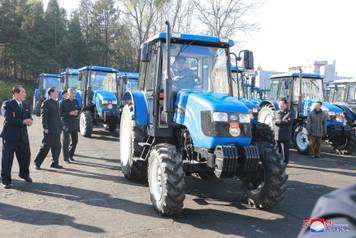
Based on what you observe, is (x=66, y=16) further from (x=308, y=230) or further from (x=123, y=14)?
(x=308, y=230)

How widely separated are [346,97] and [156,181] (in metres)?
10.6

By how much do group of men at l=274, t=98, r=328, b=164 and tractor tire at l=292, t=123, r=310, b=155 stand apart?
0.32 m

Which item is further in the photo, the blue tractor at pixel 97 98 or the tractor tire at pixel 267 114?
the blue tractor at pixel 97 98

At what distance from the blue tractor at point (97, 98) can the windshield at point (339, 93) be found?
8167 mm

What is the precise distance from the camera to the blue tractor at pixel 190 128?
16.1ft

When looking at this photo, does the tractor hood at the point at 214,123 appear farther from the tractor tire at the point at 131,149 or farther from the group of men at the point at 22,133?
the group of men at the point at 22,133

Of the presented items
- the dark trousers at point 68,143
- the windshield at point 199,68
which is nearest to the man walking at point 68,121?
the dark trousers at point 68,143

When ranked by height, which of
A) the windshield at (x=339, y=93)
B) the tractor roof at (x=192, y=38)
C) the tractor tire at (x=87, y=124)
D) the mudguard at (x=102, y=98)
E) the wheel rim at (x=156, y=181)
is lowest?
the wheel rim at (x=156, y=181)

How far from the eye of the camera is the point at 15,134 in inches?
256

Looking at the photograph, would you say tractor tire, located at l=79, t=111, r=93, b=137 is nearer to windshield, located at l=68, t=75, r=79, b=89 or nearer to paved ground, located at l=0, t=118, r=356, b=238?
windshield, located at l=68, t=75, r=79, b=89

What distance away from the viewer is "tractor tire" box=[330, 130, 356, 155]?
11.5 meters

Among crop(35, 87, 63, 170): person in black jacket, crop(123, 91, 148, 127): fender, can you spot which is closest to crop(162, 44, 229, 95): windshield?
crop(123, 91, 148, 127): fender

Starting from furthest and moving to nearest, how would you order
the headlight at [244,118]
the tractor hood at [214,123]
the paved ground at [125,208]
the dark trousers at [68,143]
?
the dark trousers at [68,143], the headlight at [244,118], the tractor hood at [214,123], the paved ground at [125,208]

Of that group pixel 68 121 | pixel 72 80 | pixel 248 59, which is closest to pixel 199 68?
pixel 248 59
